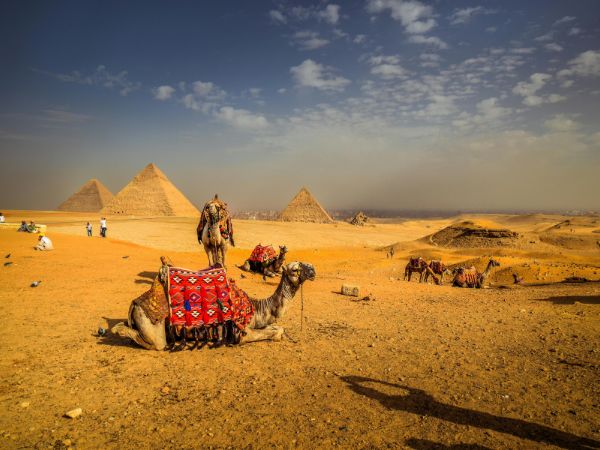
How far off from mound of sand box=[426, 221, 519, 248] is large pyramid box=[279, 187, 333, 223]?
42792 millimetres

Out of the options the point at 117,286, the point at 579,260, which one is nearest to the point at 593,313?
the point at 117,286

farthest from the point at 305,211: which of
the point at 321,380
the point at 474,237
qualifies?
the point at 321,380

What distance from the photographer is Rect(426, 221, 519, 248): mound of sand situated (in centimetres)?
2816

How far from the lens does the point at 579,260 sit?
2038cm

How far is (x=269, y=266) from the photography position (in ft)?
49.8

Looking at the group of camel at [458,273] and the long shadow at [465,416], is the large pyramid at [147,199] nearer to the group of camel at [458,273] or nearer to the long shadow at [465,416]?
the group of camel at [458,273]

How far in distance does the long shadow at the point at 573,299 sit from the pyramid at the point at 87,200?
9746cm

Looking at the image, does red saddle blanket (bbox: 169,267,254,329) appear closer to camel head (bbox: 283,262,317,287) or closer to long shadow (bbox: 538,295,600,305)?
camel head (bbox: 283,262,317,287)

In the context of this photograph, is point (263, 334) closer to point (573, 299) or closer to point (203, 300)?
point (203, 300)

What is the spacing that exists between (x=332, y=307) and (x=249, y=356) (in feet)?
13.1

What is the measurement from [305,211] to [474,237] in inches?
1949

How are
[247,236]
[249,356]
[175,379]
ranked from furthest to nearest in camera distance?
[247,236] → [249,356] → [175,379]

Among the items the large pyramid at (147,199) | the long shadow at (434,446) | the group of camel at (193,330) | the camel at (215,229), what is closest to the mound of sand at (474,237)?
the camel at (215,229)

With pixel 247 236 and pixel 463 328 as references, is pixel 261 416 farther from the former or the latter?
pixel 247 236
